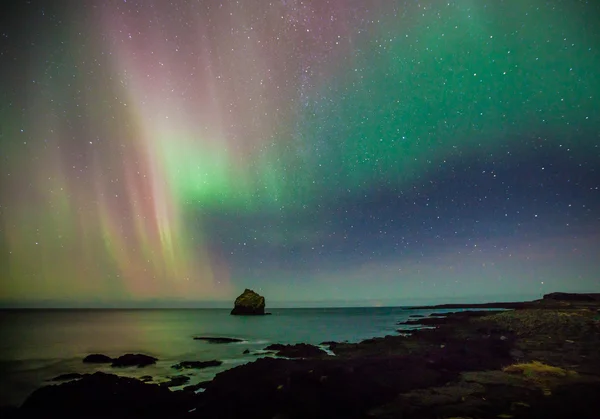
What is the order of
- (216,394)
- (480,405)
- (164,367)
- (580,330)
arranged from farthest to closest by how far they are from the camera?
(580,330)
(164,367)
(216,394)
(480,405)

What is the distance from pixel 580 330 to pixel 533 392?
33681 mm

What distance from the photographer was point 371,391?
784 inches

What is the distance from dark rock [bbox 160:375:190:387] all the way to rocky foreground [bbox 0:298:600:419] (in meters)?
2.03

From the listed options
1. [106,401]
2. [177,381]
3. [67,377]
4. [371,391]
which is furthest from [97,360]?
[371,391]

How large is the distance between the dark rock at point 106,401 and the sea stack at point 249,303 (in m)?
117

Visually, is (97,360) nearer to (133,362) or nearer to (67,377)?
(133,362)

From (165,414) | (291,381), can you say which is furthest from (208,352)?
(165,414)

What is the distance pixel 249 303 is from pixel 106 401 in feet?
398

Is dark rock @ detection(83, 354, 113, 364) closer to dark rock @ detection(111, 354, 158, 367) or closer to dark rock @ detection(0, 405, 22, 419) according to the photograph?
dark rock @ detection(111, 354, 158, 367)

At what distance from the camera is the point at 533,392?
18359mm

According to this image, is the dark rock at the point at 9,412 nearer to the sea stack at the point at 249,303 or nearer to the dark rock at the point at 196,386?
the dark rock at the point at 196,386

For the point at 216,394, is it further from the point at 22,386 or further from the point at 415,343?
the point at 415,343

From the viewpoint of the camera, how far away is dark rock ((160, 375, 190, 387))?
23781 mm

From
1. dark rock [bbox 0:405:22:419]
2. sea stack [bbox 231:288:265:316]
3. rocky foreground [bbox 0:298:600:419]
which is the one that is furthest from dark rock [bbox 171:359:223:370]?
sea stack [bbox 231:288:265:316]
